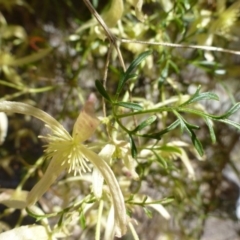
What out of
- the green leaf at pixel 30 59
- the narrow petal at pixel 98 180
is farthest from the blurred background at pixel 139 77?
the narrow petal at pixel 98 180

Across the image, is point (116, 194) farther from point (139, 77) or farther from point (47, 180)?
point (139, 77)

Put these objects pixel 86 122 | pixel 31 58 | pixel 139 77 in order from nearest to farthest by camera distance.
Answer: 1. pixel 86 122
2. pixel 31 58
3. pixel 139 77

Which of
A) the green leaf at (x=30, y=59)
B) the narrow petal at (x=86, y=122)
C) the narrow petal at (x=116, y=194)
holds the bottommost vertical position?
the narrow petal at (x=116, y=194)

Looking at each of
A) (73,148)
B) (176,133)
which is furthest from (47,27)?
(73,148)

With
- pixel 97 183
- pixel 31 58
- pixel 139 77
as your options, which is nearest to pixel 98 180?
pixel 97 183

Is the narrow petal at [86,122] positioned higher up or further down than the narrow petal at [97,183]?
higher up

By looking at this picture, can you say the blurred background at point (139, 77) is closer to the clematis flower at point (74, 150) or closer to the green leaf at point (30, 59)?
the green leaf at point (30, 59)

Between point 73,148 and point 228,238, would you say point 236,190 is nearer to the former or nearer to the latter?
point 228,238
